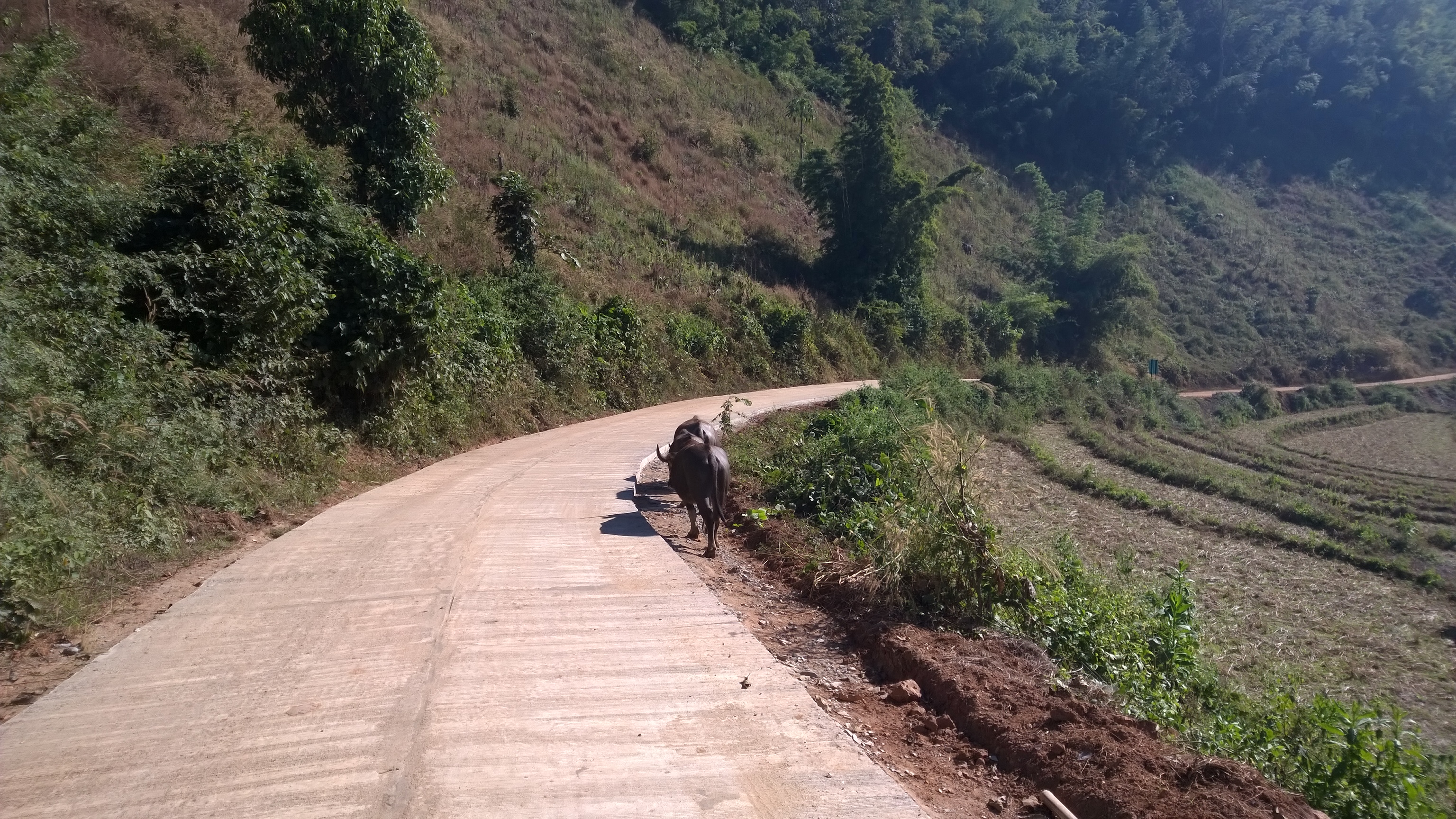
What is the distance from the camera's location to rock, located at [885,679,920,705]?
5398 mm

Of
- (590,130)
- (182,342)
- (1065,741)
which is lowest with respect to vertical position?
(1065,741)

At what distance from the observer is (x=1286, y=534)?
17.8 metres

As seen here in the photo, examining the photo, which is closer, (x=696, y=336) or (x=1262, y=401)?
(x=696, y=336)

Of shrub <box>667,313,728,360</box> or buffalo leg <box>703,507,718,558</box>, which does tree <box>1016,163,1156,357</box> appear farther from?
buffalo leg <box>703,507,718,558</box>

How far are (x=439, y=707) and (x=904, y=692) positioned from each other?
2697 mm

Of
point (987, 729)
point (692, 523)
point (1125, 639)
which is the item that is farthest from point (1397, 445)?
point (987, 729)

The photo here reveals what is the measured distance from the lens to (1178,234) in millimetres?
59156

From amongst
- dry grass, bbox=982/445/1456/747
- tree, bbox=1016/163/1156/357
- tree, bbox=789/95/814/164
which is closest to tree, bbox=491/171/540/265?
dry grass, bbox=982/445/1456/747

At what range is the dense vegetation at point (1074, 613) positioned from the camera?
5.17 m

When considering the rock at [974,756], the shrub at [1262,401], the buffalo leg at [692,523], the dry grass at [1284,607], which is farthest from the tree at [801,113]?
the rock at [974,756]

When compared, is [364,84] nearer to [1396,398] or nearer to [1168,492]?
[1168,492]

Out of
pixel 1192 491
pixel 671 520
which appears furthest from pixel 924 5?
pixel 671 520

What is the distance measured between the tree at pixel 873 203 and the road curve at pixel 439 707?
33.6 meters

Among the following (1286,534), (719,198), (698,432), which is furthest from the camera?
(719,198)
